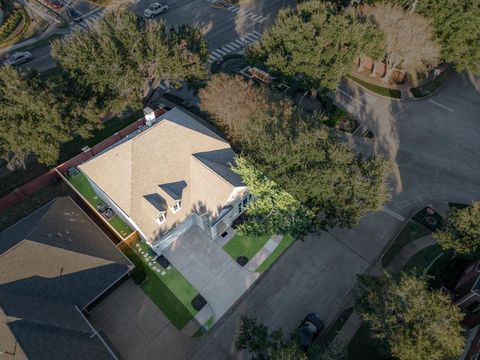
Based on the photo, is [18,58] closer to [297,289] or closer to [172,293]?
[172,293]

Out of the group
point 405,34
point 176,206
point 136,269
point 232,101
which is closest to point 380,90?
point 405,34

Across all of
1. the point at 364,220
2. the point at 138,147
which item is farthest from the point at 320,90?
the point at 138,147

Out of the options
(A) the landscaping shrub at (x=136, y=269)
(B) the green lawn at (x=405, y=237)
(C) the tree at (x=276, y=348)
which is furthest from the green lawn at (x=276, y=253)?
(A) the landscaping shrub at (x=136, y=269)

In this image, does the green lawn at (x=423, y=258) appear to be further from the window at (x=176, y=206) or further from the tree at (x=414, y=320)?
the window at (x=176, y=206)

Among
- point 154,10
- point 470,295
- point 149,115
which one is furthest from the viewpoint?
point 154,10

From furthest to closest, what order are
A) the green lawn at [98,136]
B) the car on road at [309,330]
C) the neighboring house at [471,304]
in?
1. the green lawn at [98,136]
2. the car on road at [309,330]
3. the neighboring house at [471,304]

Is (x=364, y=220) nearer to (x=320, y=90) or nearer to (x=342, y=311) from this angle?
(x=342, y=311)

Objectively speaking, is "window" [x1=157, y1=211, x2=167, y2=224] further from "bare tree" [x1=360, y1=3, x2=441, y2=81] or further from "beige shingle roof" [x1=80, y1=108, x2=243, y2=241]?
"bare tree" [x1=360, y1=3, x2=441, y2=81]
